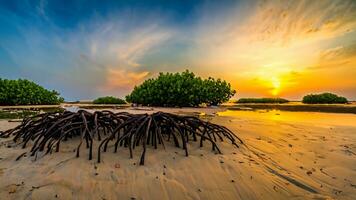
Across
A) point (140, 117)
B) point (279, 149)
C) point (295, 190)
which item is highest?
point (140, 117)

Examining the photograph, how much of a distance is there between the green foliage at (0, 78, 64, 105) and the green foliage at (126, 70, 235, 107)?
7249 mm

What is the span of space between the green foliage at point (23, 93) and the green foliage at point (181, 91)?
7.25 meters

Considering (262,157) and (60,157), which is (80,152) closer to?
(60,157)

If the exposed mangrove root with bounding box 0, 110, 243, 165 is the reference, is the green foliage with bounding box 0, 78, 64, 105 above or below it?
above

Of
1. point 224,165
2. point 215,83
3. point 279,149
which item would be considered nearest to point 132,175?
point 224,165

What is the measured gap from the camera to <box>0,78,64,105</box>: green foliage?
58.6 ft

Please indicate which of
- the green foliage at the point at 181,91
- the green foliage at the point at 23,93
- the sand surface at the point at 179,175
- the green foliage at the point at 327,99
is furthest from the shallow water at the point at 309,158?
the green foliage at the point at 327,99

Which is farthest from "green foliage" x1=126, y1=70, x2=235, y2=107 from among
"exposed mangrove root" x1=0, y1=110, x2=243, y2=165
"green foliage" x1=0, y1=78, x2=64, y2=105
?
"exposed mangrove root" x1=0, y1=110, x2=243, y2=165

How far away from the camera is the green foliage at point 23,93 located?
17.9m

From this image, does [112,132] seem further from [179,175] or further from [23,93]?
[23,93]

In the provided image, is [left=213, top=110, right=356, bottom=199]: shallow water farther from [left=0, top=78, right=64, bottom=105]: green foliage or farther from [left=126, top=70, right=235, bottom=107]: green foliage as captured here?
[left=0, top=78, right=64, bottom=105]: green foliage

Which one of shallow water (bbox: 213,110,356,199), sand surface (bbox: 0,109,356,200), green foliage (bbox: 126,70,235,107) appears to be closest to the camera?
sand surface (bbox: 0,109,356,200)

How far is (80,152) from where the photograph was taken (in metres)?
3.19

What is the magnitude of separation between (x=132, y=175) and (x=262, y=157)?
6.08ft
